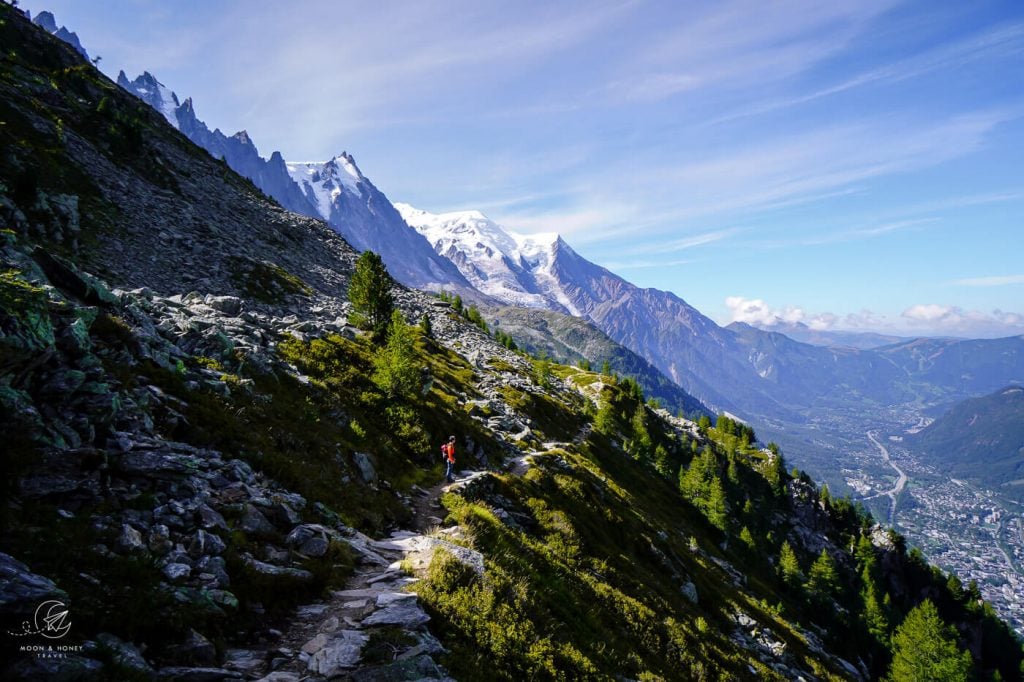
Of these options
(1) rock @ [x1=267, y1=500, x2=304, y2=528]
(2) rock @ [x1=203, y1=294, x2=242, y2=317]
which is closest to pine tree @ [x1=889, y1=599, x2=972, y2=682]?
(1) rock @ [x1=267, y1=500, x2=304, y2=528]

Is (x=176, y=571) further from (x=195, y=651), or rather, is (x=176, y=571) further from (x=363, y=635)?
(x=363, y=635)

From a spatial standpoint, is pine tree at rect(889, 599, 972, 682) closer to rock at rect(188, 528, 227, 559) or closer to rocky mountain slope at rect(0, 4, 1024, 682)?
rocky mountain slope at rect(0, 4, 1024, 682)

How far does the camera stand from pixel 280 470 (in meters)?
16.2

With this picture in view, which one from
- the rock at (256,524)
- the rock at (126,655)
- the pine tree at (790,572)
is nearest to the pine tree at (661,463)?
the pine tree at (790,572)

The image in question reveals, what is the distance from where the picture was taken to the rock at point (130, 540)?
909 cm

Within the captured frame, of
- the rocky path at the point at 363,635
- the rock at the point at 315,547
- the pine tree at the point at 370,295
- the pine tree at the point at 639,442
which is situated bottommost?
the pine tree at the point at 639,442

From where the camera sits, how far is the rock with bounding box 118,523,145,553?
9094mm

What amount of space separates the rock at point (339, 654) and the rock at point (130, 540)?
411cm

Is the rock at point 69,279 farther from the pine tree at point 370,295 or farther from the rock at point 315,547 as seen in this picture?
the pine tree at point 370,295

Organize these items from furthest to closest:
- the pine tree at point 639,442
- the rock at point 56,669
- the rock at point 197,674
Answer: the pine tree at point 639,442 < the rock at point 197,674 < the rock at point 56,669

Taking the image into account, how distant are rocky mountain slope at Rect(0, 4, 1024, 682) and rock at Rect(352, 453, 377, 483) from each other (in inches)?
5.3

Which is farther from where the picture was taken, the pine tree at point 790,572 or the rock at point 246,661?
the pine tree at point 790,572

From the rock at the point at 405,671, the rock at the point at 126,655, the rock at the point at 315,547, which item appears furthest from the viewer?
the rock at the point at 315,547

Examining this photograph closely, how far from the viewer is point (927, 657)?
68.2 metres
